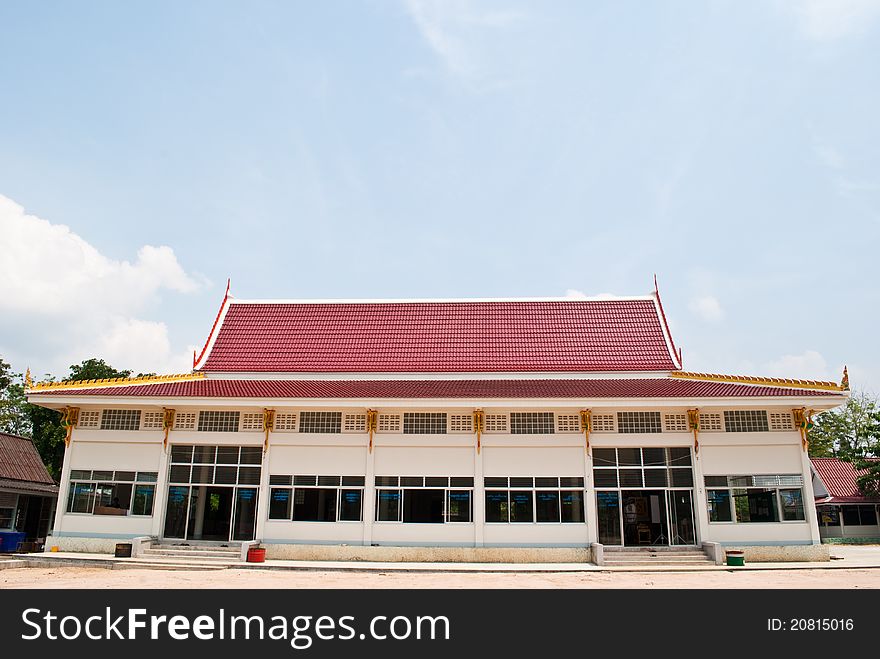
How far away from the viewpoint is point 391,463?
714 inches

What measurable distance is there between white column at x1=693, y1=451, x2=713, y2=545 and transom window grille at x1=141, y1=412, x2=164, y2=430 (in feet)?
49.4

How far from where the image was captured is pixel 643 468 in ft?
58.8

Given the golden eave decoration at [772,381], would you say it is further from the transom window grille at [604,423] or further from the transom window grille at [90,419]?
the transom window grille at [90,419]

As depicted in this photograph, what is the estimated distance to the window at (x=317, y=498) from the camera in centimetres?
1800

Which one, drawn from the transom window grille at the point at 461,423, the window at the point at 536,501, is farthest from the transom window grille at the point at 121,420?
the window at the point at 536,501

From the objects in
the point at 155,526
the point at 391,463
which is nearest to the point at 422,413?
the point at 391,463

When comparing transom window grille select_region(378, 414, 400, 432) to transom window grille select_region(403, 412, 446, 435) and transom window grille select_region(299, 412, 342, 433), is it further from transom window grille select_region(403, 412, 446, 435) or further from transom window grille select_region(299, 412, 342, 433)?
transom window grille select_region(299, 412, 342, 433)

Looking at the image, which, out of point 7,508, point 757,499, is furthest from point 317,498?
point 7,508

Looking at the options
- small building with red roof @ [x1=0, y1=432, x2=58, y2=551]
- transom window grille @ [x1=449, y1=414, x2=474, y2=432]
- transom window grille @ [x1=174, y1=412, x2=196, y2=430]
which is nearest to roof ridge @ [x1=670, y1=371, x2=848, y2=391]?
transom window grille @ [x1=449, y1=414, x2=474, y2=432]

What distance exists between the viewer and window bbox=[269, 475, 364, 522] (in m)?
18.0

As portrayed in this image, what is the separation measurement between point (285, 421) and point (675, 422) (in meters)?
10.9

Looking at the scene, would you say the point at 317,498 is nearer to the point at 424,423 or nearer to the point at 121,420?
the point at 424,423

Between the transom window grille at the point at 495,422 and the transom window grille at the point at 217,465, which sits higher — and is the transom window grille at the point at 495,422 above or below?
above

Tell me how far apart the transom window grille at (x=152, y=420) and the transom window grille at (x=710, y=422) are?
50.0 feet
